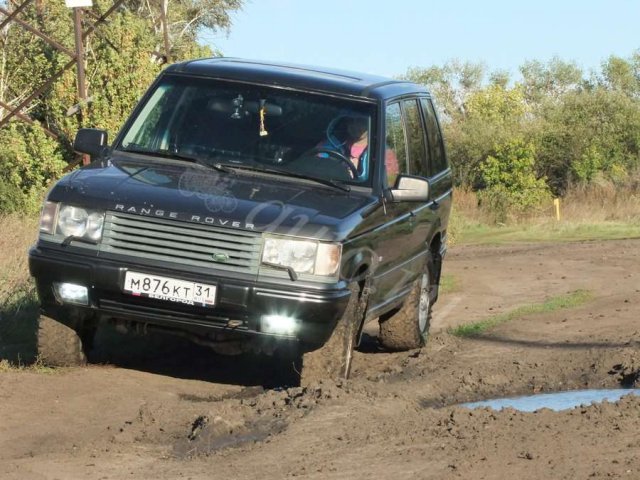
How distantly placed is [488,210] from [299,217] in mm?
33653

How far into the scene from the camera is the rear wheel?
794 cm

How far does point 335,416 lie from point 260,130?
8.14 feet

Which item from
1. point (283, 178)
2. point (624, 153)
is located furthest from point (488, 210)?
point (283, 178)

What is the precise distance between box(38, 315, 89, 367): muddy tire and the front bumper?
377 mm

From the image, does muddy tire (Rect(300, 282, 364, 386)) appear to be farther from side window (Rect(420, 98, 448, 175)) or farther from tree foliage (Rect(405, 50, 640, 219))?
tree foliage (Rect(405, 50, 640, 219))

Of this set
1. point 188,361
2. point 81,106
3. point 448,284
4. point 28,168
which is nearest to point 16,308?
point 188,361

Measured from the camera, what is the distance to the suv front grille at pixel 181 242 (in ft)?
23.6

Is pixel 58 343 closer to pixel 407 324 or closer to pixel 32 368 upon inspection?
pixel 32 368

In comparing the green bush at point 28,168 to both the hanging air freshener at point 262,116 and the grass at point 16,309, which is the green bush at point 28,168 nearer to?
the grass at point 16,309

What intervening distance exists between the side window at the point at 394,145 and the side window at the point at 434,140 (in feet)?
3.54

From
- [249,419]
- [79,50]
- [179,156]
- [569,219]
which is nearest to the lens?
[249,419]

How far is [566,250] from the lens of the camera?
63.9 feet

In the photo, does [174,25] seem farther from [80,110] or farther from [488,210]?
[80,110]

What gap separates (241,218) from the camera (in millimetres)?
7227
